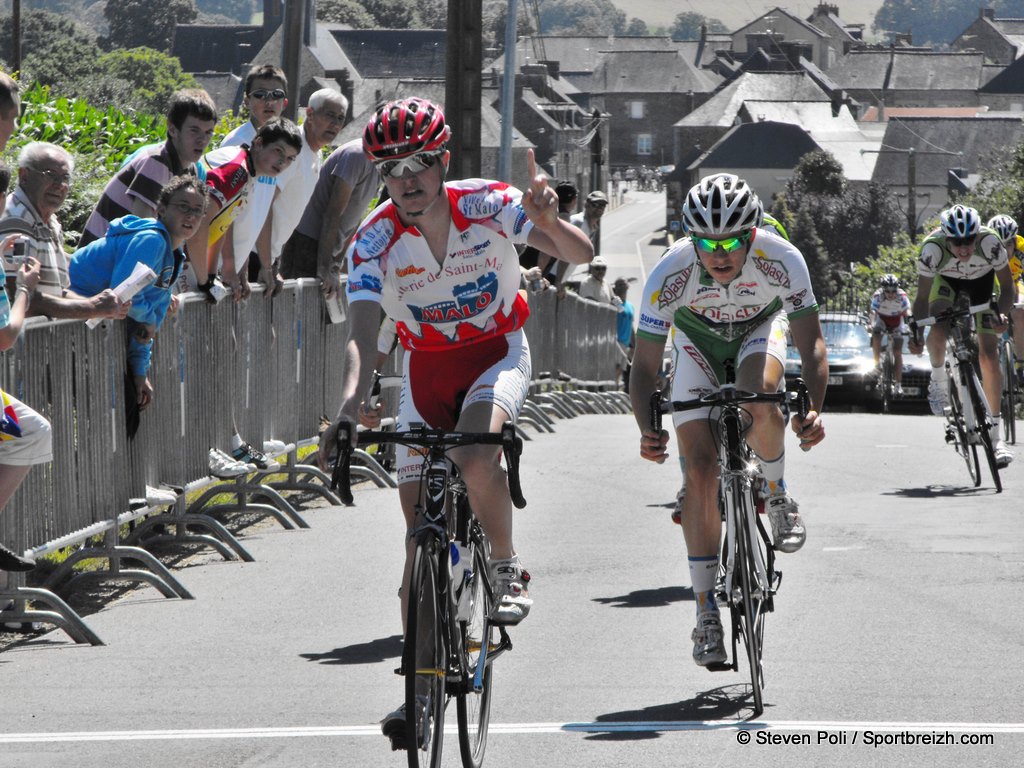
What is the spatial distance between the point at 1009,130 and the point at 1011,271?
12189 centimetres

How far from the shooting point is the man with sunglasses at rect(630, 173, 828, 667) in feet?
23.0

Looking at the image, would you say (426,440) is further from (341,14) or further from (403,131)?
(341,14)

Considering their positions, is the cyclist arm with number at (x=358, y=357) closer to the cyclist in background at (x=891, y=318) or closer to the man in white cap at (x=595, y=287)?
the man in white cap at (x=595, y=287)

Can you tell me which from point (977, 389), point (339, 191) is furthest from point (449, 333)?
point (977, 389)

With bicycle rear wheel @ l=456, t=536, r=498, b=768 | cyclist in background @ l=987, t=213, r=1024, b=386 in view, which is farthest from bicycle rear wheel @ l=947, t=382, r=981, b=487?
bicycle rear wheel @ l=456, t=536, r=498, b=768

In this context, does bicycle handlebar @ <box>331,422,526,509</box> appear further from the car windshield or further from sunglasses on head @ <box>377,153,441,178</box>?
the car windshield

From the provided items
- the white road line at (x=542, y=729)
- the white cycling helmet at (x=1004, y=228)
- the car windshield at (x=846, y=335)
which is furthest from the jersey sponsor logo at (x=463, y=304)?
the car windshield at (x=846, y=335)

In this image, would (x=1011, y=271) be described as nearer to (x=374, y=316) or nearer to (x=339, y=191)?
(x=339, y=191)

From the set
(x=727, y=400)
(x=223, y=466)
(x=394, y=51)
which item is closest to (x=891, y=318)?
(x=223, y=466)

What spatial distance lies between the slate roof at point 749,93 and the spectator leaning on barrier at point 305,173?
15355cm

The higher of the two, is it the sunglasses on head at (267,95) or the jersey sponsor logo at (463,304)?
the sunglasses on head at (267,95)

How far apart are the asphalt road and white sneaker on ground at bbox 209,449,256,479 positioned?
0.46m

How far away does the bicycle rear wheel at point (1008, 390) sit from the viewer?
53.3ft

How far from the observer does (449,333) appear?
638cm
